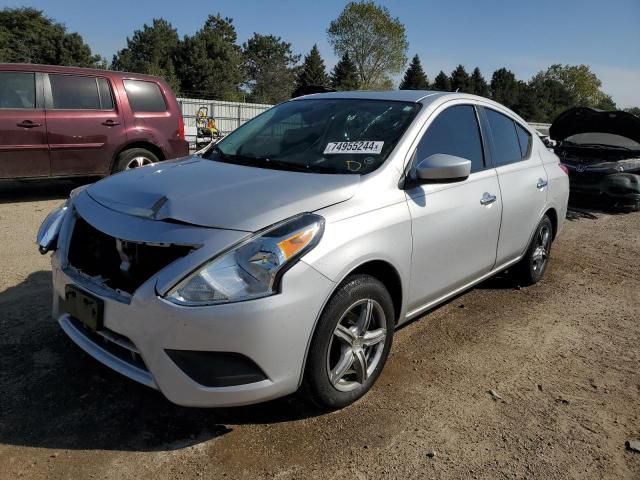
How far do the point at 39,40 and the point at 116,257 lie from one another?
6282 cm

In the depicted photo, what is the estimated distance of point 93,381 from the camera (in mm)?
2824

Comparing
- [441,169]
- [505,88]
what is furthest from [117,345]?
[505,88]

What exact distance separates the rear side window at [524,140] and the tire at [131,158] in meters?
5.19

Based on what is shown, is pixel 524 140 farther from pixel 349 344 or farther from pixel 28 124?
pixel 28 124

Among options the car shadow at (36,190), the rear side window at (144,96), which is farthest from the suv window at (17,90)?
the car shadow at (36,190)

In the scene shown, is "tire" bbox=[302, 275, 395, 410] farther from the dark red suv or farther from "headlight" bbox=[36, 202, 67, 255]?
the dark red suv

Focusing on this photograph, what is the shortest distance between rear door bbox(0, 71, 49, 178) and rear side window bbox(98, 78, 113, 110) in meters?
0.77

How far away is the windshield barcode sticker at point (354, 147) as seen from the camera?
3020 millimetres

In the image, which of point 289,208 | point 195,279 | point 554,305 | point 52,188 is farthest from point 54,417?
point 52,188

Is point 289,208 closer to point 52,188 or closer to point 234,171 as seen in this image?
point 234,171

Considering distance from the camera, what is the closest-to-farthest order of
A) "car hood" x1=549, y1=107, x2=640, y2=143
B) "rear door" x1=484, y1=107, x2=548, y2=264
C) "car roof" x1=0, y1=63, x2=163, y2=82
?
"rear door" x1=484, y1=107, x2=548, y2=264 → "car roof" x1=0, y1=63, x2=163, y2=82 → "car hood" x1=549, y1=107, x2=640, y2=143

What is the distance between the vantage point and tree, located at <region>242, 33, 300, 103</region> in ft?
242

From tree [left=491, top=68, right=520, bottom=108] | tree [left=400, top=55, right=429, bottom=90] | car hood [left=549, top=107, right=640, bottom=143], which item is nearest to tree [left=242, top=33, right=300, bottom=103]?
tree [left=400, top=55, right=429, bottom=90]

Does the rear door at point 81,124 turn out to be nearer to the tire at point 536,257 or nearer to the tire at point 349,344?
the tire at point 536,257
